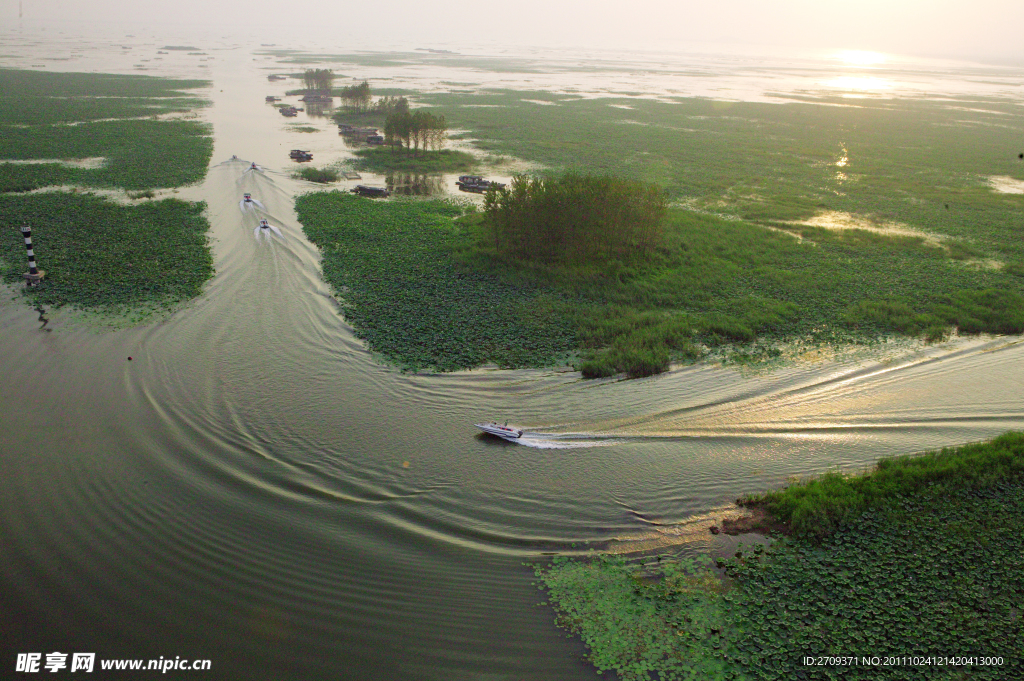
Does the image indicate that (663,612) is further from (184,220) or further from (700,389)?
(184,220)

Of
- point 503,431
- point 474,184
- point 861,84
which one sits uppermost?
point 861,84

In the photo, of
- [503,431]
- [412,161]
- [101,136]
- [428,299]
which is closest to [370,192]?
Result: [412,161]

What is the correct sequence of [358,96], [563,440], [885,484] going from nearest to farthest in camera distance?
1. [885,484]
2. [563,440]
3. [358,96]

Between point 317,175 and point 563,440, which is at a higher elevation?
point 317,175

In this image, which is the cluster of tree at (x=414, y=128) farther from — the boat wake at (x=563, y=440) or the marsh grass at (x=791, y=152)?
the boat wake at (x=563, y=440)

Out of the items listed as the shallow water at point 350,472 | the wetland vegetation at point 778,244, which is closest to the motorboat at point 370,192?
the wetland vegetation at point 778,244

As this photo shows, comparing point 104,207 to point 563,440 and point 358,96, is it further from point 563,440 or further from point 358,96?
point 358,96

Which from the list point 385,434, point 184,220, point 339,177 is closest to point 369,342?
point 385,434
